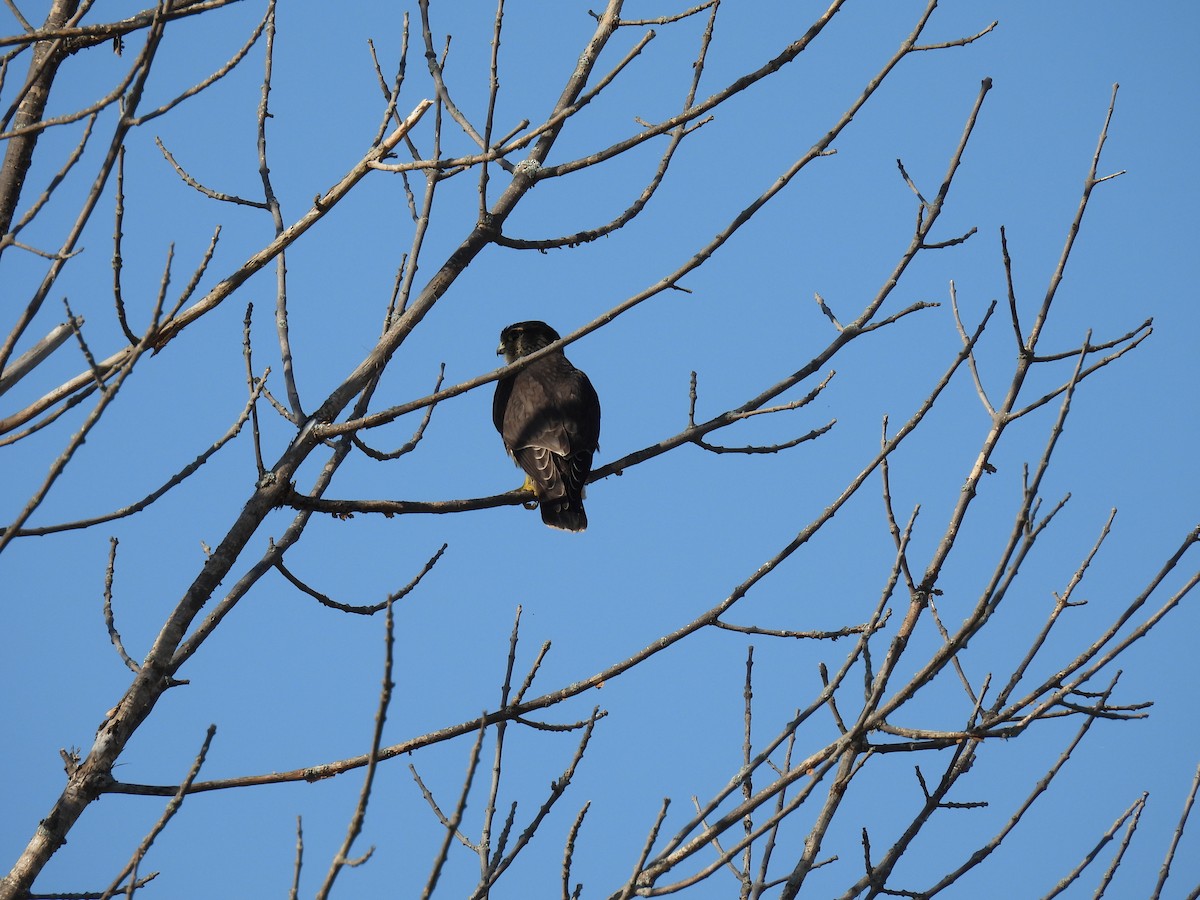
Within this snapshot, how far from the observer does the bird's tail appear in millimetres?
6016

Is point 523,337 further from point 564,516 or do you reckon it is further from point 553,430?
point 564,516

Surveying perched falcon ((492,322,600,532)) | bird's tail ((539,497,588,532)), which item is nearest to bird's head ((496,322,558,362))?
perched falcon ((492,322,600,532))

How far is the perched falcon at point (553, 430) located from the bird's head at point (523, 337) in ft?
1.43

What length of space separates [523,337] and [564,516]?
2140mm

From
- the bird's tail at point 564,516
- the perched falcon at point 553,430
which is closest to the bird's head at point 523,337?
the perched falcon at point 553,430

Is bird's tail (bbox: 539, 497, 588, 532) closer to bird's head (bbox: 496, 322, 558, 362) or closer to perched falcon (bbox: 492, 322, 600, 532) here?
perched falcon (bbox: 492, 322, 600, 532)

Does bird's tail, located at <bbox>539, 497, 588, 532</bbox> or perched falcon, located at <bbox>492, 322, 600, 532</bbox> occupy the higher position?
perched falcon, located at <bbox>492, 322, 600, 532</bbox>

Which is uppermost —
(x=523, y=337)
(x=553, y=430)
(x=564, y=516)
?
(x=523, y=337)

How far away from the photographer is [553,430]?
6379mm

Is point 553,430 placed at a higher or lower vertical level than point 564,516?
higher

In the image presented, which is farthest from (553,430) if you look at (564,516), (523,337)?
(523,337)

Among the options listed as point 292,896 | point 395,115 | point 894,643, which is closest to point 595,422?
point 395,115

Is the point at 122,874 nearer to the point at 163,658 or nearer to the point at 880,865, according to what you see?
the point at 163,658

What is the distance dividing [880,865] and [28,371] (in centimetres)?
225
